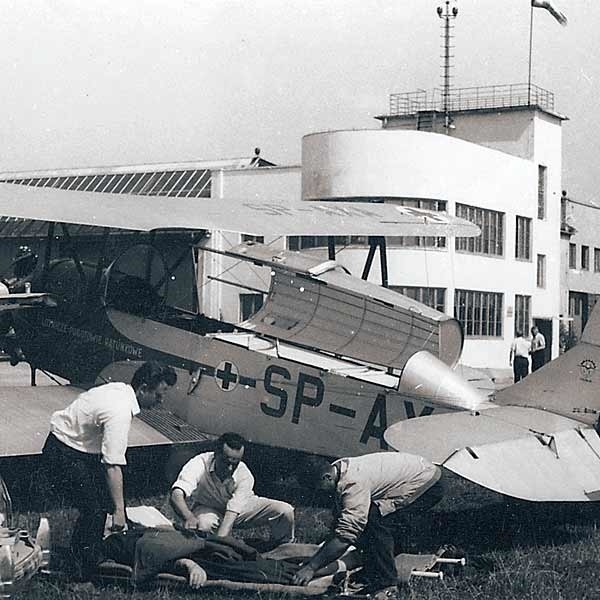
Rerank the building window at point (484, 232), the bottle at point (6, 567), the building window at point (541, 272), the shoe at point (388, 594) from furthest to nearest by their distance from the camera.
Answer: the building window at point (541, 272), the building window at point (484, 232), the shoe at point (388, 594), the bottle at point (6, 567)

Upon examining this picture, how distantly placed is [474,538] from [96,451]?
237 cm

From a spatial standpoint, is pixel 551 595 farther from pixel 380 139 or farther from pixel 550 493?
pixel 380 139

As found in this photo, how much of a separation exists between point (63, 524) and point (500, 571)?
2701 millimetres

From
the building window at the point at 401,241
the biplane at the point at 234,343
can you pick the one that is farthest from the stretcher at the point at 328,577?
the building window at the point at 401,241

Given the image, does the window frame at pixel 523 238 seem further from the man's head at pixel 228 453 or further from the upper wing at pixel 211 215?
the man's head at pixel 228 453

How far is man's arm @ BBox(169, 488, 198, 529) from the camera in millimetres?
5301

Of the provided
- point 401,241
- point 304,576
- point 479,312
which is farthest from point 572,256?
point 304,576

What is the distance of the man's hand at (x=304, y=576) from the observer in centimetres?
475

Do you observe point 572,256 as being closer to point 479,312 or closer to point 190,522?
point 479,312

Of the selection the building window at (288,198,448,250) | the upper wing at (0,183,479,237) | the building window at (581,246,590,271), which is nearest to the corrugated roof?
the building window at (288,198,448,250)

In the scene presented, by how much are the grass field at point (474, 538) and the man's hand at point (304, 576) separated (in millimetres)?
152

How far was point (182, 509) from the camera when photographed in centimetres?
533

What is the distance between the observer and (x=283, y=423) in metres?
6.84

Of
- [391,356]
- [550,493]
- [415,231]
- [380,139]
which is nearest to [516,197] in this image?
[380,139]
